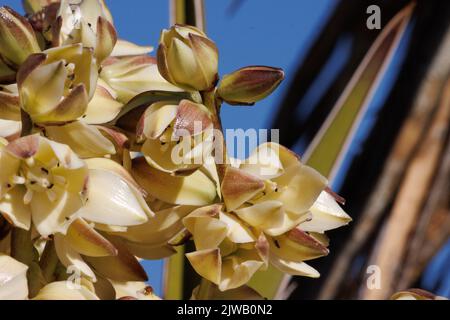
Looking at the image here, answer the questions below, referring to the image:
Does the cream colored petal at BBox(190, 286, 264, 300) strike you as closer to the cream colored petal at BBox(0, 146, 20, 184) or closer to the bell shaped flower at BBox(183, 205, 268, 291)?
the bell shaped flower at BBox(183, 205, 268, 291)

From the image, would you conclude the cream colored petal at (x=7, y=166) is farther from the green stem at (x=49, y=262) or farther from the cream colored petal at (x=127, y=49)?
the cream colored petal at (x=127, y=49)

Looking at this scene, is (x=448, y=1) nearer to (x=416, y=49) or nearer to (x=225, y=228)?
(x=416, y=49)

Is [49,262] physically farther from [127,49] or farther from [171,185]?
[127,49]

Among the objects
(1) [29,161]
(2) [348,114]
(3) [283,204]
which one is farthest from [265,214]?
(2) [348,114]

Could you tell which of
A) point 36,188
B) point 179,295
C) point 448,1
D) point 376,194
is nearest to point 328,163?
point 179,295

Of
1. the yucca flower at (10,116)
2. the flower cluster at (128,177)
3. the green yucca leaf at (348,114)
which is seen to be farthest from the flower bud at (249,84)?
the green yucca leaf at (348,114)

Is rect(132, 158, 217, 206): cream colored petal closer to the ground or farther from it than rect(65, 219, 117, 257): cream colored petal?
farther from it

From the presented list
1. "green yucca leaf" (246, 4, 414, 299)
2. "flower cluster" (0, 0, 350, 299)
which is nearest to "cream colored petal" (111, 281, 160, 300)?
"flower cluster" (0, 0, 350, 299)
